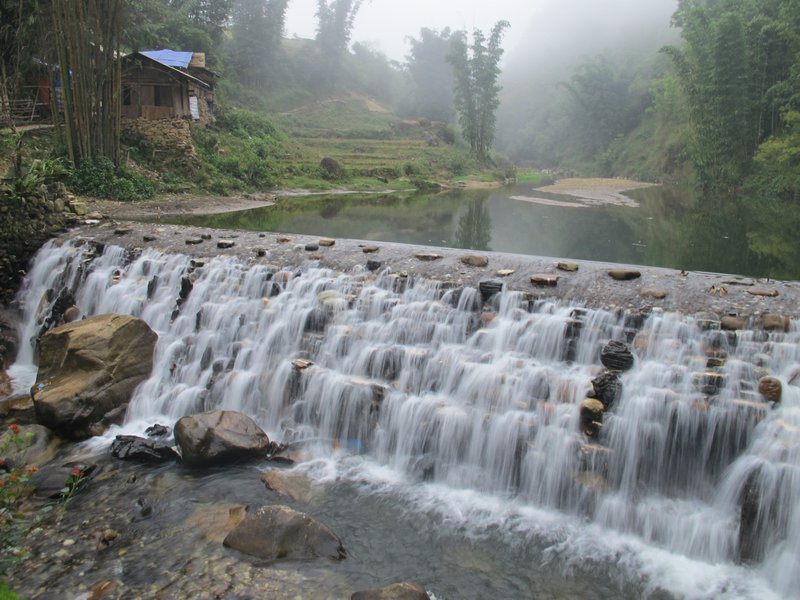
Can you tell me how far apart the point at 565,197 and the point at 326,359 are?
96.5 ft

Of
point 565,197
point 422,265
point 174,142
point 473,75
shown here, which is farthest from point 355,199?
point 473,75

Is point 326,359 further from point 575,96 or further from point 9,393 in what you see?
point 575,96

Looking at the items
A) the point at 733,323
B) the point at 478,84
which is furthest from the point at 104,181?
the point at 478,84

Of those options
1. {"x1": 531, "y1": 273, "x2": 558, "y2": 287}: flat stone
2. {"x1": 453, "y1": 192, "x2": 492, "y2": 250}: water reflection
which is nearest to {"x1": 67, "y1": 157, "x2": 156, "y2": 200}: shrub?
{"x1": 453, "y1": 192, "x2": 492, "y2": 250}: water reflection

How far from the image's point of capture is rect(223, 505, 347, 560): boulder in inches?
207

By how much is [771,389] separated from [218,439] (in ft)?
20.7

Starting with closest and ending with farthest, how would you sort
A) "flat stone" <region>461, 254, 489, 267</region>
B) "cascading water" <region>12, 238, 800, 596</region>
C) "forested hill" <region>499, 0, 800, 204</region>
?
1. "cascading water" <region>12, 238, 800, 596</region>
2. "flat stone" <region>461, 254, 489, 267</region>
3. "forested hill" <region>499, 0, 800, 204</region>

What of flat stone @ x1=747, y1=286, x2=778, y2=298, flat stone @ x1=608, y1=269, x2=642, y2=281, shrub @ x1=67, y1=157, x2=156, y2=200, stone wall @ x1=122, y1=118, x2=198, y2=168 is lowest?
flat stone @ x1=747, y1=286, x2=778, y2=298

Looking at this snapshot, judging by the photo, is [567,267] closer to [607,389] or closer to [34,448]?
[607,389]

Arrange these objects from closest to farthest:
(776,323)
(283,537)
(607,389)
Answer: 1. (283,537)
2. (607,389)
3. (776,323)

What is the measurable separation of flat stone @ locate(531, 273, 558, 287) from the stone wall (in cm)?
2146

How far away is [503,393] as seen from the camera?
23.4ft

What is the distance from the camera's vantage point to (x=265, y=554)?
5.21 meters

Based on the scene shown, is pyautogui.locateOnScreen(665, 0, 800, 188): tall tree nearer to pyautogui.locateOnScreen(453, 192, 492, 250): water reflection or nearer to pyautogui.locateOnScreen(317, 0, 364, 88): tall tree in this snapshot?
pyautogui.locateOnScreen(453, 192, 492, 250): water reflection
